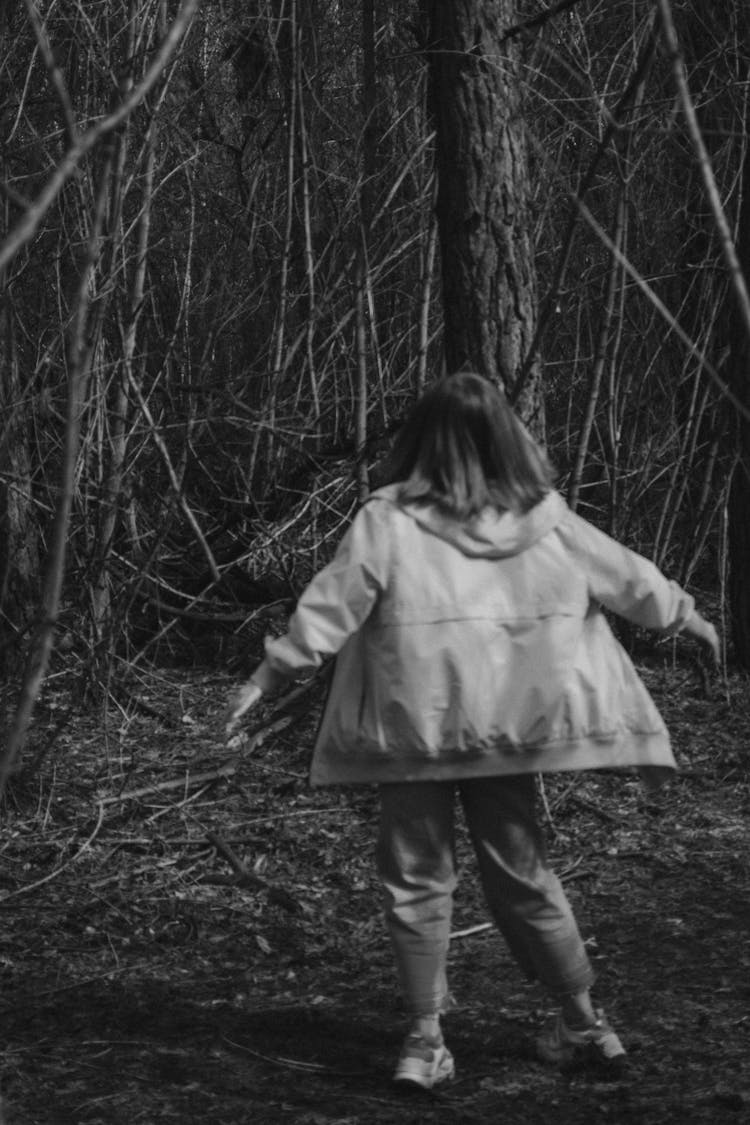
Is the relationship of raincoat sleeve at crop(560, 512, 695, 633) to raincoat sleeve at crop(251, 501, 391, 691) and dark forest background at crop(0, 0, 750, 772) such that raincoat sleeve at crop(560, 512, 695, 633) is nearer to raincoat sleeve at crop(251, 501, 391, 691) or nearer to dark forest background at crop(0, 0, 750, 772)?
raincoat sleeve at crop(251, 501, 391, 691)

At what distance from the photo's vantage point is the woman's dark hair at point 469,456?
3.28m

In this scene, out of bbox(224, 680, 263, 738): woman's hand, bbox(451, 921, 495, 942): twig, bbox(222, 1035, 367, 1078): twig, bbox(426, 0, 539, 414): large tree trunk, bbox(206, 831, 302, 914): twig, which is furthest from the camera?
bbox(426, 0, 539, 414): large tree trunk

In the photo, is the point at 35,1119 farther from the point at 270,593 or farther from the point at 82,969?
the point at 270,593

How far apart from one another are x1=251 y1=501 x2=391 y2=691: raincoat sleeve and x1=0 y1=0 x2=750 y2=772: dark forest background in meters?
1.61

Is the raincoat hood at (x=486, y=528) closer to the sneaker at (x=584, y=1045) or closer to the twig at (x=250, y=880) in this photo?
the sneaker at (x=584, y=1045)

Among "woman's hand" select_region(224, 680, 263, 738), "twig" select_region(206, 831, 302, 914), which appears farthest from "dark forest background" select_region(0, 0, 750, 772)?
"woman's hand" select_region(224, 680, 263, 738)

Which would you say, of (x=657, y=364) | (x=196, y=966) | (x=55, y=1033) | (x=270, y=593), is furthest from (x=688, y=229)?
(x=55, y=1033)

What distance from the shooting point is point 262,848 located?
17.3 feet

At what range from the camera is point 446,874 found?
11.1 feet

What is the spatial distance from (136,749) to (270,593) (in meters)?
1.10

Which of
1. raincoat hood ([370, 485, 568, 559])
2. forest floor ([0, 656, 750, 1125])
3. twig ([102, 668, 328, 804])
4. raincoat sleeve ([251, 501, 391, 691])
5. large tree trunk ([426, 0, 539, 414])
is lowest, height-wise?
forest floor ([0, 656, 750, 1125])

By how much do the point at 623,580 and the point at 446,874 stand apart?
733mm

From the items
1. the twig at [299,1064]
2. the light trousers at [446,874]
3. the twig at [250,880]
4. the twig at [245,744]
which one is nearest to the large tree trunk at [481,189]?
the twig at [245,744]

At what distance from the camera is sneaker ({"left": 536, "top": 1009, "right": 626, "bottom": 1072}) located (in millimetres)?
3465
